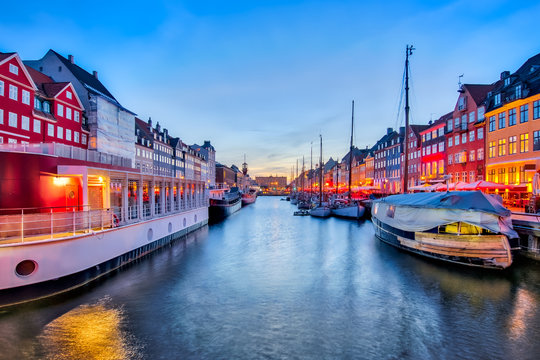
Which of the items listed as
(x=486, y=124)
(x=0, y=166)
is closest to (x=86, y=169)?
(x=0, y=166)

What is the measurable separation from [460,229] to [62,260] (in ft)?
70.5

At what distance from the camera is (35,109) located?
32688 mm

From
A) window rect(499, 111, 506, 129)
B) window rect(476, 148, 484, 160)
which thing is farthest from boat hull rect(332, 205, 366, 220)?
window rect(499, 111, 506, 129)

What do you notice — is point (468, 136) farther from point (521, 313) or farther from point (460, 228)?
point (521, 313)

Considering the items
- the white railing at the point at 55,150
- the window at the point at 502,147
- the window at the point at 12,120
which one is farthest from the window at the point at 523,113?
the window at the point at 12,120

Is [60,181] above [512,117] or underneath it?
underneath

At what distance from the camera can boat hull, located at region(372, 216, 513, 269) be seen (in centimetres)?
1800

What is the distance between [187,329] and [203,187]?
32414 millimetres

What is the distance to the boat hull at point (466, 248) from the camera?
18.0m

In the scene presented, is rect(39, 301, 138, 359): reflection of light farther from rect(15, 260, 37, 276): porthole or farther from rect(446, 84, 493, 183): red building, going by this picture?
rect(446, 84, 493, 183): red building

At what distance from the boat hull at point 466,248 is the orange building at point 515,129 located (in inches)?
638

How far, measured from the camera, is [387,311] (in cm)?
1318

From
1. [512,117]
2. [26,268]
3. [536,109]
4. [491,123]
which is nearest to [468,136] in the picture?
[491,123]

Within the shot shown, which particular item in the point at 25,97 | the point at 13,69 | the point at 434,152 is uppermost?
the point at 13,69
